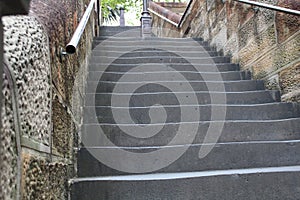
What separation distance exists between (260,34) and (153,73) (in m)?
0.97

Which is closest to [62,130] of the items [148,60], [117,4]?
[148,60]

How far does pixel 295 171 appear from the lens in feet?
5.34

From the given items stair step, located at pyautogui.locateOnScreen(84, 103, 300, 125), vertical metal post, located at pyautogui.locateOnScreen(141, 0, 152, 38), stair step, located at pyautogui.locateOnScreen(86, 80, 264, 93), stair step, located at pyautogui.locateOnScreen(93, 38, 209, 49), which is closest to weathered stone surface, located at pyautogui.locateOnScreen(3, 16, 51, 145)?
stair step, located at pyautogui.locateOnScreen(84, 103, 300, 125)

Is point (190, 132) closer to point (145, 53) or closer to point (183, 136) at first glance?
point (183, 136)

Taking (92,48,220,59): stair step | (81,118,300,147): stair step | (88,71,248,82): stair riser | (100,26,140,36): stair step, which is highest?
(100,26,140,36): stair step

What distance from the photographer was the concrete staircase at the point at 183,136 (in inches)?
62.2

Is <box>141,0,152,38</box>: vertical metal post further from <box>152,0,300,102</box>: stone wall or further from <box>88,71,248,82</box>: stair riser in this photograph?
<box>88,71,248,82</box>: stair riser

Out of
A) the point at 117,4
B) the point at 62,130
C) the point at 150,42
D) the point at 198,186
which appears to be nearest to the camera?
the point at 62,130

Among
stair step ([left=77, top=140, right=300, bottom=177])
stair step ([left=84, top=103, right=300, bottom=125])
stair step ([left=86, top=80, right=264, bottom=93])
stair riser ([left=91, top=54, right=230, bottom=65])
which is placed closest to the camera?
stair step ([left=77, top=140, right=300, bottom=177])

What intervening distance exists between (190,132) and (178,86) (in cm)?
79

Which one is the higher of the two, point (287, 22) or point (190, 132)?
point (287, 22)

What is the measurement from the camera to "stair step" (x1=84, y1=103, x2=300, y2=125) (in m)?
2.24

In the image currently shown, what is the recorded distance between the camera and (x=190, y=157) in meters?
1.85

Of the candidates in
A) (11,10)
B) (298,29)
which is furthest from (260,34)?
(11,10)
